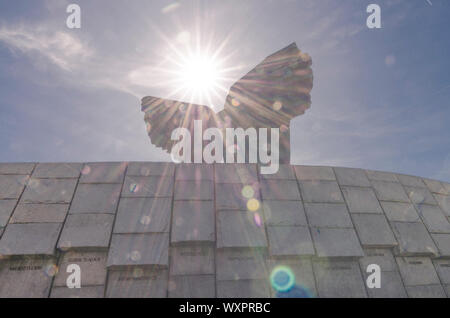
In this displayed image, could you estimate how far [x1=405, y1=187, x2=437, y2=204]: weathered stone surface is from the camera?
653 cm

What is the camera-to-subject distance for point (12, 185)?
5.60 m

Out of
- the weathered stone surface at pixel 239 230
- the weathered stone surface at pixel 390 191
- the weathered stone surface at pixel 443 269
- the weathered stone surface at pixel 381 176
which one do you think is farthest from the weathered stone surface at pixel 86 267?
the weathered stone surface at pixel 443 269

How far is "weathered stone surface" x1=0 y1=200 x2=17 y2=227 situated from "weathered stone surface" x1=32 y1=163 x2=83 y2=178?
2.32 ft

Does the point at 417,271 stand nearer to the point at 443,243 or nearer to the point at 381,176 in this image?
the point at 443,243

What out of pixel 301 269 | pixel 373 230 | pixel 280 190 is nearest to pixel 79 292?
pixel 301 269

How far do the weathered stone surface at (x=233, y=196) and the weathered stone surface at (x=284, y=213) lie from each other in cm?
32

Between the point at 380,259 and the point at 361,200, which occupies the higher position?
the point at 361,200

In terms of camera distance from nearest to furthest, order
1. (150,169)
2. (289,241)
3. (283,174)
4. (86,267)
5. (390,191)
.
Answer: (86,267) < (289,241) < (150,169) < (283,174) < (390,191)

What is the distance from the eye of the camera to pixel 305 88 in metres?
7.10

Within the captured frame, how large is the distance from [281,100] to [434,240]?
4641 millimetres

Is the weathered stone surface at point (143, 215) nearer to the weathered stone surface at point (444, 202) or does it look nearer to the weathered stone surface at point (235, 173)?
the weathered stone surface at point (235, 173)

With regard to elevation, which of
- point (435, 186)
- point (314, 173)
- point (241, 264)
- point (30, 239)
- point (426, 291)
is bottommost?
point (426, 291)

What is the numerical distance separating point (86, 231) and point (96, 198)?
2.44ft
